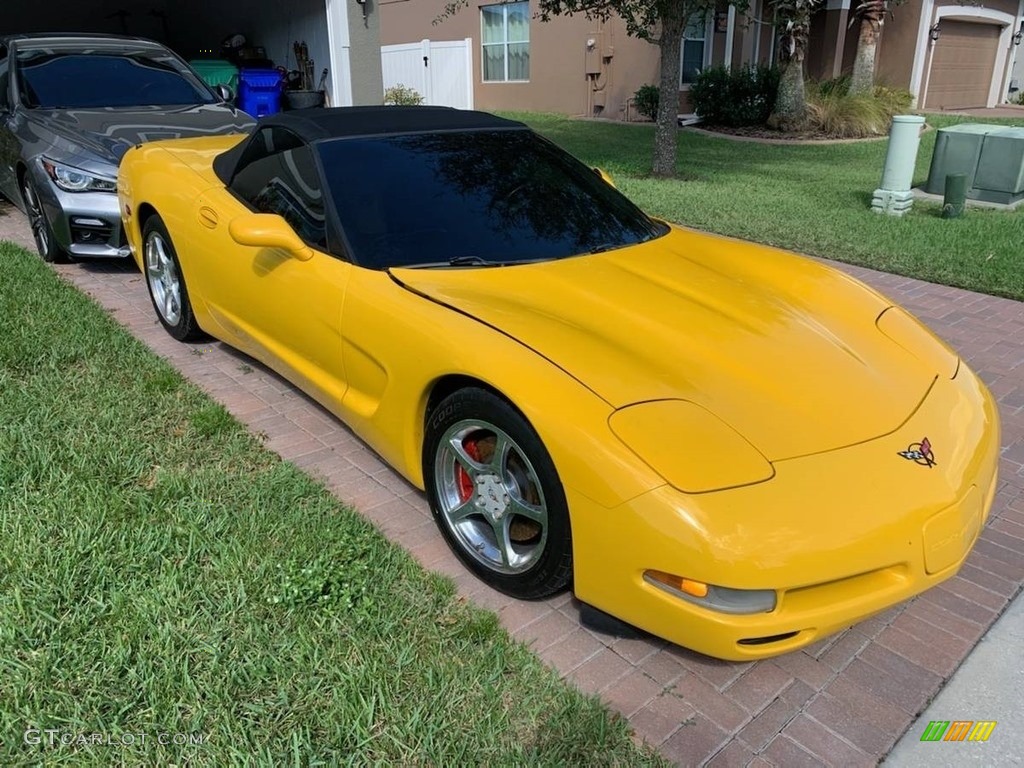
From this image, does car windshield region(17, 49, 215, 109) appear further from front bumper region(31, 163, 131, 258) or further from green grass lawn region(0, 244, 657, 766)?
green grass lawn region(0, 244, 657, 766)

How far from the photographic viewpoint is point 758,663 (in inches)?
96.9

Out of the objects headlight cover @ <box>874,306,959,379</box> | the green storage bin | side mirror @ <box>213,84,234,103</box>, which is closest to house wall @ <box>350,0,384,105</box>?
the green storage bin

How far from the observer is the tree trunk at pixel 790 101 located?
1623cm

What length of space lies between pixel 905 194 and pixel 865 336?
6.63 meters

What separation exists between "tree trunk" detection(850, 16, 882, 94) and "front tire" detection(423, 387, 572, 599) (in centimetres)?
1764

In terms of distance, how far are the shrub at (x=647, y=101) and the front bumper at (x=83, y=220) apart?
1424 cm

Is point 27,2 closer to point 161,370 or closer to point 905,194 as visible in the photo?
point 161,370

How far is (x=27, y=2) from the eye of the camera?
46.6 feet

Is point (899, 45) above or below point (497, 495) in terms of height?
above

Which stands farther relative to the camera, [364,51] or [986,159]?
[364,51]

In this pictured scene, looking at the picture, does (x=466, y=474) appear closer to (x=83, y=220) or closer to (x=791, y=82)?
(x=83, y=220)

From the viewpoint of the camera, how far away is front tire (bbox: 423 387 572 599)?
7.73 ft

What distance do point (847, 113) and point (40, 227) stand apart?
15106mm

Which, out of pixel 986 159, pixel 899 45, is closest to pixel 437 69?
pixel 899 45
